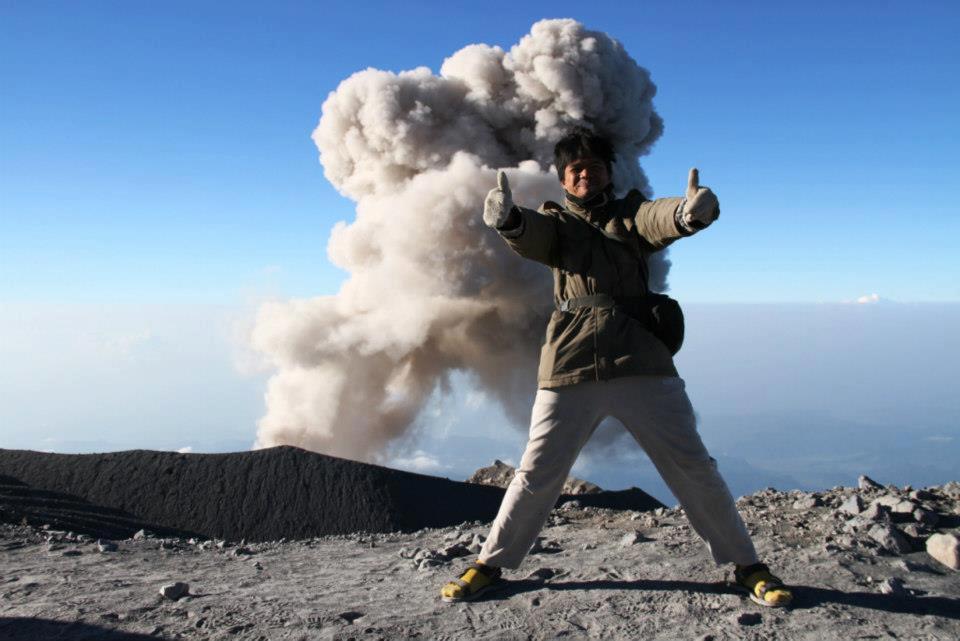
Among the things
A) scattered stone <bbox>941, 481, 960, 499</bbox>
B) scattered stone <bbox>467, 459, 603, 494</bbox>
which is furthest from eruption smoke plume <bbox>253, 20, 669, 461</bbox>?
scattered stone <bbox>941, 481, 960, 499</bbox>

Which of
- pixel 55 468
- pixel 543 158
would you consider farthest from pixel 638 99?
pixel 55 468

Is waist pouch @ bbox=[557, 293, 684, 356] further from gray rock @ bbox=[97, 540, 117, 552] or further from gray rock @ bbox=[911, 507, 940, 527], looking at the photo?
gray rock @ bbox=[97, 540, 117, 552]

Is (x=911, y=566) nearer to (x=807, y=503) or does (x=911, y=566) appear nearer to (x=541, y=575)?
(x=807, y=503)

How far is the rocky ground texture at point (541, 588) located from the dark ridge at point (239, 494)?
195 inches

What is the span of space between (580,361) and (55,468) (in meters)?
11.5

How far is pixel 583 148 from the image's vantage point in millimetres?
3932

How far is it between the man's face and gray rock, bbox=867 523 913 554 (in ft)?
9.37

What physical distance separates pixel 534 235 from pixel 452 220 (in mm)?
13228

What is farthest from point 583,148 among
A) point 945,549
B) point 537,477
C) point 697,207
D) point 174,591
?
point 174,591

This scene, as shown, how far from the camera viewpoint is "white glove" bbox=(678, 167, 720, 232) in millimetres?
3383

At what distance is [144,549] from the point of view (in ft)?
19.2

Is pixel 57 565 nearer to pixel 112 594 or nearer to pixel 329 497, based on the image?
pixel 112 594

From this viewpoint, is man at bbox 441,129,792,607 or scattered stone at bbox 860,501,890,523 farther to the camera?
scattered stone at bbox 860,501,890,523

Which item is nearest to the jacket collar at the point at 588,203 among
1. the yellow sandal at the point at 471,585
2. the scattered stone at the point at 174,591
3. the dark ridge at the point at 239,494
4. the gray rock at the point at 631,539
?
the yellow sandal at the point at 471,585
